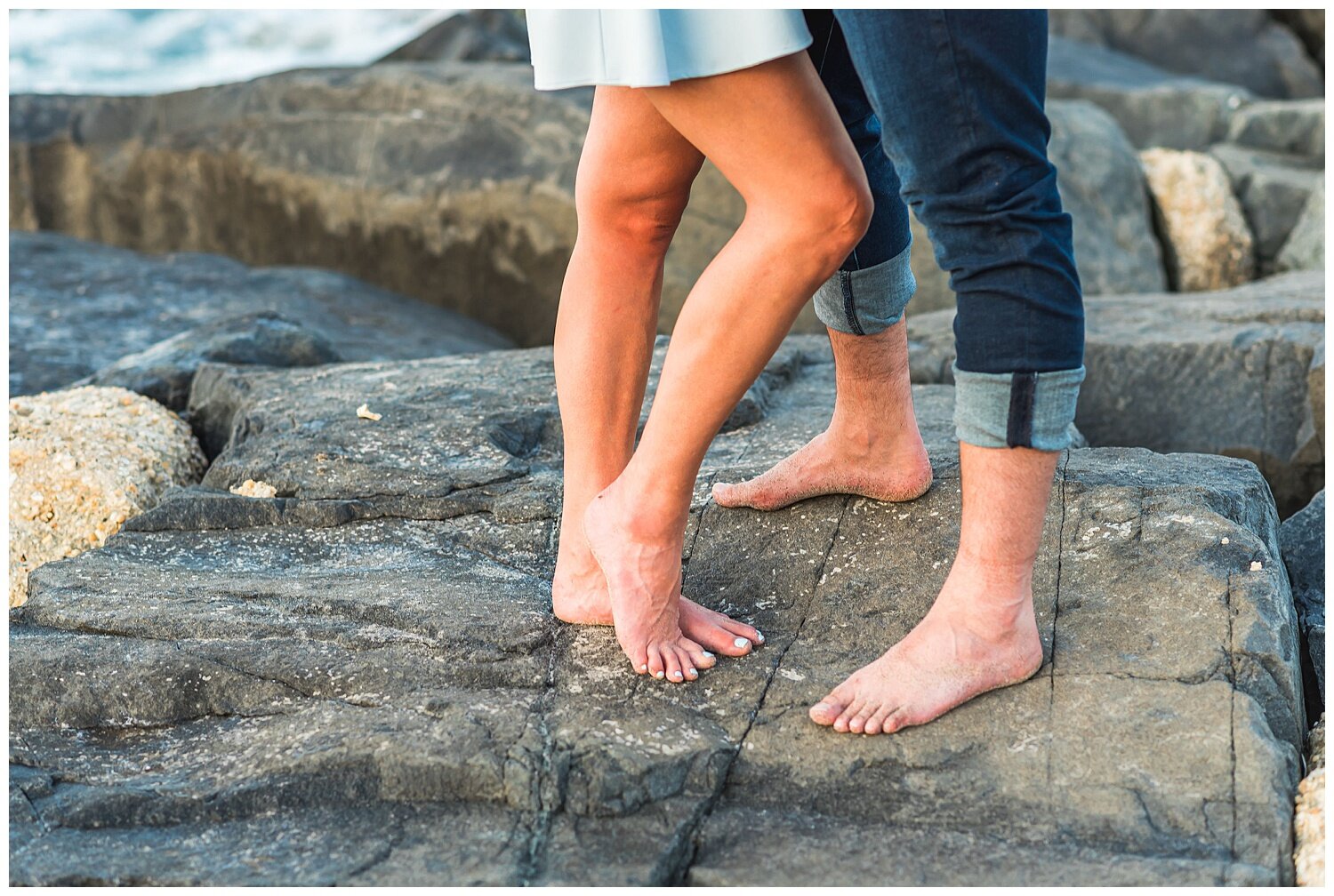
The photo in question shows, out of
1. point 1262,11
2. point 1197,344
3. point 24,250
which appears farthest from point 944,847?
point 1262,11

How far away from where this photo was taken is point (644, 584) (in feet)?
6.56

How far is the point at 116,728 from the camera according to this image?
1945mm

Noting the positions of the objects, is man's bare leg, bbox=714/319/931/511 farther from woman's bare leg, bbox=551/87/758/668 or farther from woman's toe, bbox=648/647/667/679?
woman's toe, bbox=648/647/667/679

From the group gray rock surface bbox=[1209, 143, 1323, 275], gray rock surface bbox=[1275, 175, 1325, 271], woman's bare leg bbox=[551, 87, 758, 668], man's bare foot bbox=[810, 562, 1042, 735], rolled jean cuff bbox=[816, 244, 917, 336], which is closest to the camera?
man's bare foot bbox=[810, 562, 1042, 735]

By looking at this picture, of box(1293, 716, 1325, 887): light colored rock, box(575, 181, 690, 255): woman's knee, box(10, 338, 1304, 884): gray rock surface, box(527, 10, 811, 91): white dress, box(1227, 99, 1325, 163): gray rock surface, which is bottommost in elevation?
box(1227, 99, 1325, 163): gray rock surface

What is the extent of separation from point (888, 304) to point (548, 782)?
104cm

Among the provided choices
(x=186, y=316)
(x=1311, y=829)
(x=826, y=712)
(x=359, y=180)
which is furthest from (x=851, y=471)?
(x=359, y=180)

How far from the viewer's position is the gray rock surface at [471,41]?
9094 millimetres

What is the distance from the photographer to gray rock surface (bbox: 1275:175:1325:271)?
6.56 meters

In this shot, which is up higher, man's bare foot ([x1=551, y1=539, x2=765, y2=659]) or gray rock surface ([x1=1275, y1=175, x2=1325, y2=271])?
man's bare foot ([x1=551, y1=539, x2=765, y2=659])

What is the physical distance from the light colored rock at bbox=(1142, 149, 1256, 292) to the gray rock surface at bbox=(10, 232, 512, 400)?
12.2 ft

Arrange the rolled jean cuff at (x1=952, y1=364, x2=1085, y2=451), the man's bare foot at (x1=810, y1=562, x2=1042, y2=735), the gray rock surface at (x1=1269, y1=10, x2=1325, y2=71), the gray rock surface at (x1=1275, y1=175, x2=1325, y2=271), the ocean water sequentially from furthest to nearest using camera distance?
1. the ocean water
2. the gray rock surface at (x1=1269, y1=10, x2=1325, y2=71)
3. the gray rock surface at (x1=1275, y1=175, x2=1325, y2=271)
4. the man's bare foot at (x1=810, y1=562, x2=1042, y2=735)
5. the rolled jean cuff at (x1=952, y1=364, x2=1085, y2=451)

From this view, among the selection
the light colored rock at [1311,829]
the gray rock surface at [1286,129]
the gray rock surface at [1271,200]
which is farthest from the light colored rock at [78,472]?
the gray rock surface at [1286,129]

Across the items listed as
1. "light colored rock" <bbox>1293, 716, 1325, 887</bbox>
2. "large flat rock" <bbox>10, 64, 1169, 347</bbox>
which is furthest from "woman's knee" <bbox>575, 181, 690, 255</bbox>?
"large flat rock" <bbox>10, 64, 1169, 347</bbox>
